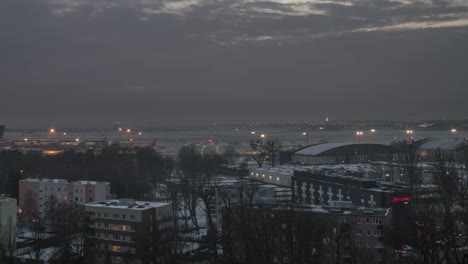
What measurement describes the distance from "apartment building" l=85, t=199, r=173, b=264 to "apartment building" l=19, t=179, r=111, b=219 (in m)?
2.09

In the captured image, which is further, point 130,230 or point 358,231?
point 130,230

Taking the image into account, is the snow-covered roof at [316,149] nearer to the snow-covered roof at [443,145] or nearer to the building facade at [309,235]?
the snow-covered roof at [443,145]

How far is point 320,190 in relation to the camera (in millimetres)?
9352

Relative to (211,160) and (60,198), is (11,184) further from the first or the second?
(211,160)

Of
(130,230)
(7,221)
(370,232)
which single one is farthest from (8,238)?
(370,232)

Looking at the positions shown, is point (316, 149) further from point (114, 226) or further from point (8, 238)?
point (8, 238)

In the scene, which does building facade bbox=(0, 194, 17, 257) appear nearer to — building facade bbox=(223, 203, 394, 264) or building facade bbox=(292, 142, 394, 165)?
building facade bbox=(223, 203, 394, 264)

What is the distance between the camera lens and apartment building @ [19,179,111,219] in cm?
919

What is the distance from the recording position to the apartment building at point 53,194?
30.1ft

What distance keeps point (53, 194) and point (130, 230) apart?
3.43m

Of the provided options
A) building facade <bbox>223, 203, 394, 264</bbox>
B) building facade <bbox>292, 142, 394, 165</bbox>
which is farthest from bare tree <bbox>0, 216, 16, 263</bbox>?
building facade <bbox>292, 142, 394, 165</bbox>

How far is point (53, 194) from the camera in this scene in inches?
373

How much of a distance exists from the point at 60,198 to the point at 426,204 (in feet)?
20.8

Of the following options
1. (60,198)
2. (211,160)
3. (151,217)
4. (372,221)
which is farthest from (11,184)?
(372,221)
